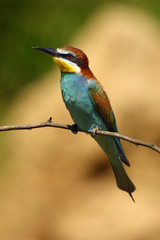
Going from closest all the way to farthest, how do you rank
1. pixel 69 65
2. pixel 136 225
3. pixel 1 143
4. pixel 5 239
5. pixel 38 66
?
pixel 69 65, pixel 136 225, pixel 5 239, pixel 1 143, pixel 38 66

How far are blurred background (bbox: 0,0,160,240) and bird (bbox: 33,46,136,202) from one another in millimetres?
984

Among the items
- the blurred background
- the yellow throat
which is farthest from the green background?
the yellow throat

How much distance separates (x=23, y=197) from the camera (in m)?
4.17

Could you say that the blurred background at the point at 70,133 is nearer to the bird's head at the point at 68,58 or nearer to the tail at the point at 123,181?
the tail at the point at 123,181

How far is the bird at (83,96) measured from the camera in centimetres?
273

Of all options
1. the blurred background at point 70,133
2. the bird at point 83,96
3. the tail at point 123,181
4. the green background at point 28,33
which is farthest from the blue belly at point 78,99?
the green background at point 28,33

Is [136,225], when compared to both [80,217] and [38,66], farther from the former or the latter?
[38,66]

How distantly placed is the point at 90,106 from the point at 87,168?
1.24 metres

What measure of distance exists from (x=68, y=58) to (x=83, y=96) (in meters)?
0.21

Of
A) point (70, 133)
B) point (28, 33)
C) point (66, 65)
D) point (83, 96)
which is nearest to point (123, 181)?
point (83, 96)

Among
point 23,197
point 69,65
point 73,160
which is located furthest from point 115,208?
point 69,65

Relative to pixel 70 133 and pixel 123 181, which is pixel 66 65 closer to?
pixel 123 181

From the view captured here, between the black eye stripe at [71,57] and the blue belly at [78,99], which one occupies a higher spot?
the black eye stripe at [71,57]

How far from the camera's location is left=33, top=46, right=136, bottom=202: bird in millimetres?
2732
